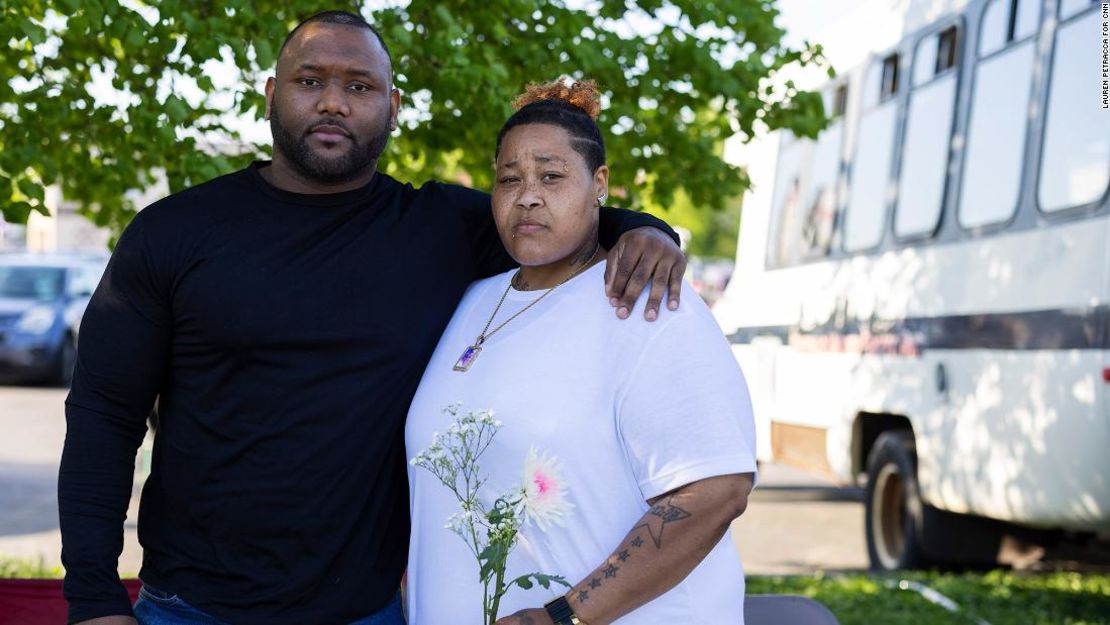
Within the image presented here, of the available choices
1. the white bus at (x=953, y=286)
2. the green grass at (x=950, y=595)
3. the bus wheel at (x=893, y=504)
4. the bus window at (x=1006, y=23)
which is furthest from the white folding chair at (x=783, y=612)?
the bus wheel at (x=893, y=504)

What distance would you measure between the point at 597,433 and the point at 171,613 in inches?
38.2

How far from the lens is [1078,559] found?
10352 mm

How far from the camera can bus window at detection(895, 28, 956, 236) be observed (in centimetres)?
869

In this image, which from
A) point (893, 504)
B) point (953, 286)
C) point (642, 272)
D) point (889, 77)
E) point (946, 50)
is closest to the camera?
point (642, 272)

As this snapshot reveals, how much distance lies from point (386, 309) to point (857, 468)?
699cm

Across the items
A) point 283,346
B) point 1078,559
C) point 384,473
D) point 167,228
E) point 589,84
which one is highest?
point 589,84

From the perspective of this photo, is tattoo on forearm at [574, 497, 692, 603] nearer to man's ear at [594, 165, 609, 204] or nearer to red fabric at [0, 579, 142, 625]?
man's ear at [594, 165, 609, 204]

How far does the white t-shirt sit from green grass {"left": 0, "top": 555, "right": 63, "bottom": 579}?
17.0 ft

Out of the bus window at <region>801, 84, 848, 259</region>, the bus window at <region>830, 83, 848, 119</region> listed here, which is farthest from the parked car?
the bus window at <region>830, 83, 848, 119</region>

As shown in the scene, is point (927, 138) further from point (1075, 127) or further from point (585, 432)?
point (585, 432)

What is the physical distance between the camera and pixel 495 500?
2762mm

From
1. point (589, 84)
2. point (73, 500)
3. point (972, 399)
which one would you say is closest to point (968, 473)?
point (972, 399)

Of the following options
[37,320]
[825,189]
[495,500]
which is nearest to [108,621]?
[495,500]

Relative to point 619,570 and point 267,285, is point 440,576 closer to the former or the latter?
point 619,570
